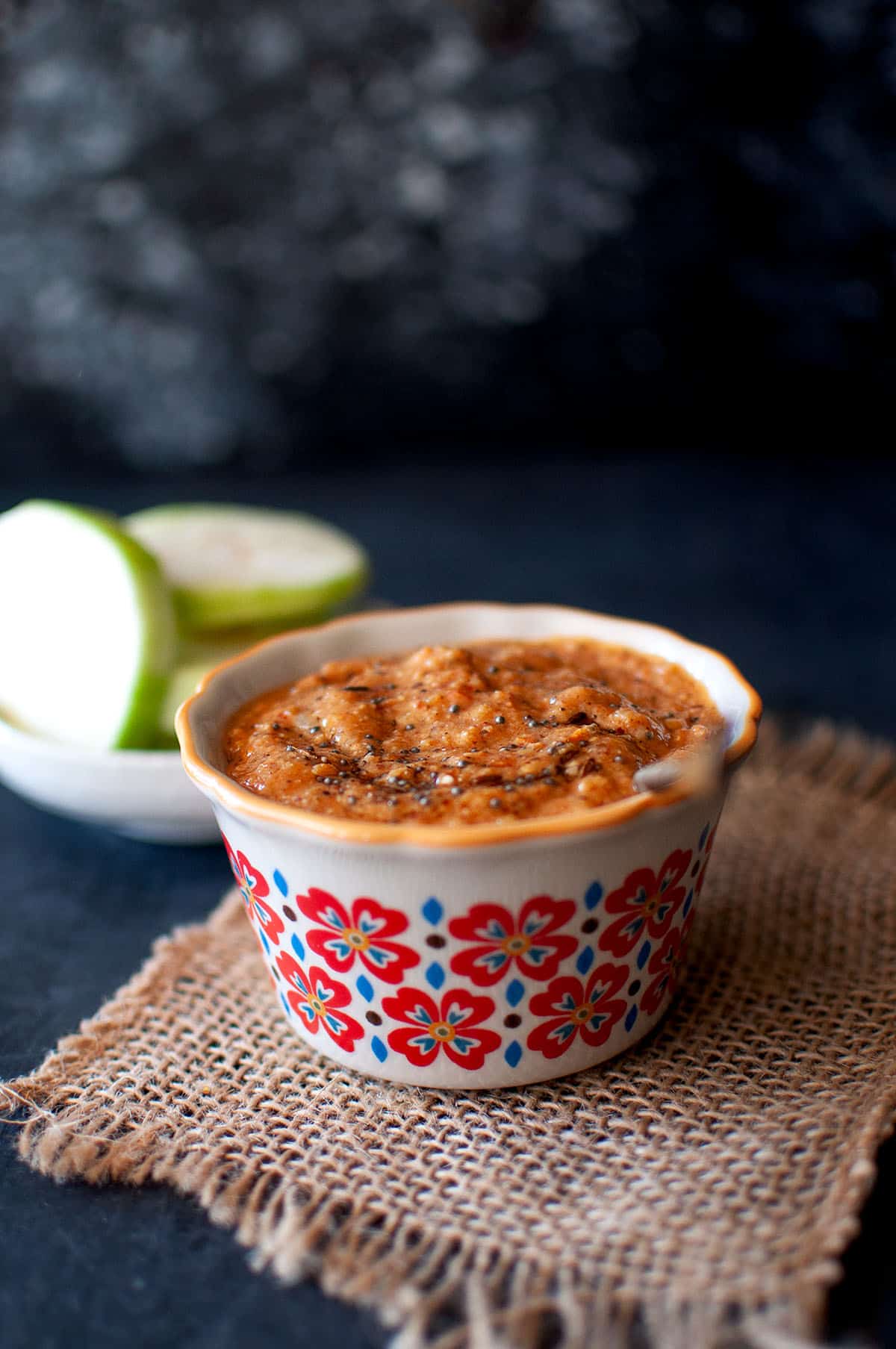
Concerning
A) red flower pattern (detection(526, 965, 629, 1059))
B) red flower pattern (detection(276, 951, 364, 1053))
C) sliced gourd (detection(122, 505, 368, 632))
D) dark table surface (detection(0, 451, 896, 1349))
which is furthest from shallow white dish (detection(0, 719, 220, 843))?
red flower pattern (detection(526, 965, 629, 1059))

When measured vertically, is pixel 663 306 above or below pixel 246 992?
above

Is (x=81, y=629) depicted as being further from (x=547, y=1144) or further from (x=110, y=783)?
(x=547, y=1144)

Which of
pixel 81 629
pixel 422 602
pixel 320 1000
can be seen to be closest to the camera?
pixel 320 1000

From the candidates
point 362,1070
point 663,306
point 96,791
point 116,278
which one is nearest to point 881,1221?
point 362,1070

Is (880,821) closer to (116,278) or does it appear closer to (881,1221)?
(881,1221)

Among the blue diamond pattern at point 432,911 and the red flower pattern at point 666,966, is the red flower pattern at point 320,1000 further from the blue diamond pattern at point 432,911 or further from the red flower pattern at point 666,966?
the red flower pattern at point 666,966

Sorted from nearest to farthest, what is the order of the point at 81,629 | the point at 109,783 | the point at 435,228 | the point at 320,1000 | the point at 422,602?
the point at 320,1000 < the point at 109,783 < the point at 81,629 < the point at 422,602 < the point at 435,228

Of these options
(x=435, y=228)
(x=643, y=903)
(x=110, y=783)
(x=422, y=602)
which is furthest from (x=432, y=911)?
(x=435, y=228)
